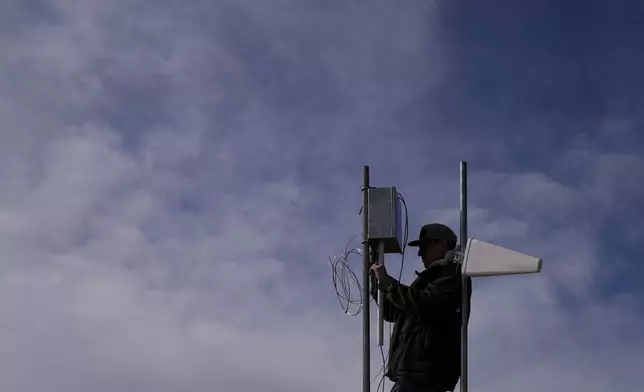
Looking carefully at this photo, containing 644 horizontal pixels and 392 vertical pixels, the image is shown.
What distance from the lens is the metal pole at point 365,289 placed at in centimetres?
895

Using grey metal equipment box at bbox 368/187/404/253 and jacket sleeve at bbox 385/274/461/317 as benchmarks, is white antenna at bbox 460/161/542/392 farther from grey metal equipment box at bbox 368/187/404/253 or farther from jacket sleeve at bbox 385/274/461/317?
grey metal equipment box at bbox 368/187/404/253

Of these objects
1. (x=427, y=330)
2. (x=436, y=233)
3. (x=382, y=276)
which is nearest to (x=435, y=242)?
(x=436, y=233)

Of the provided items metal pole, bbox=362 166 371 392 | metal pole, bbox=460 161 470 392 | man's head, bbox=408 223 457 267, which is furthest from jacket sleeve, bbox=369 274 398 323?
metal pole, bbox=460 161 470 392

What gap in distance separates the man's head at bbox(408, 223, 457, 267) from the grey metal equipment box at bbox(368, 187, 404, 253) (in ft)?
0.89

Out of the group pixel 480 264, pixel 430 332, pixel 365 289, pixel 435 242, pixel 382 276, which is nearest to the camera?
pixel 480 264

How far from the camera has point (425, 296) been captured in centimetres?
888

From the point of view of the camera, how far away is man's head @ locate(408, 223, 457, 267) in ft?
31.0

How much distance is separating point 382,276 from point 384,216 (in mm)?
697

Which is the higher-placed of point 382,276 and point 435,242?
point 435,242

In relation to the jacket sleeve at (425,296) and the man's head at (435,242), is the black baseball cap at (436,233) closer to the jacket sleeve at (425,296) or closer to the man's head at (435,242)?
the man's head at (435,242)

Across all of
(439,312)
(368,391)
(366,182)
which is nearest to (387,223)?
(366,182)

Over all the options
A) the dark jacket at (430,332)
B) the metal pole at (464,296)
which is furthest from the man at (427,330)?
the metal pole at (464,296)

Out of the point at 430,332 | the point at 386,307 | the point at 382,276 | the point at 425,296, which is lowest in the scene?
the point at 430,332

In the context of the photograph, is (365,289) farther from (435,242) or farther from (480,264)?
(480,264)
